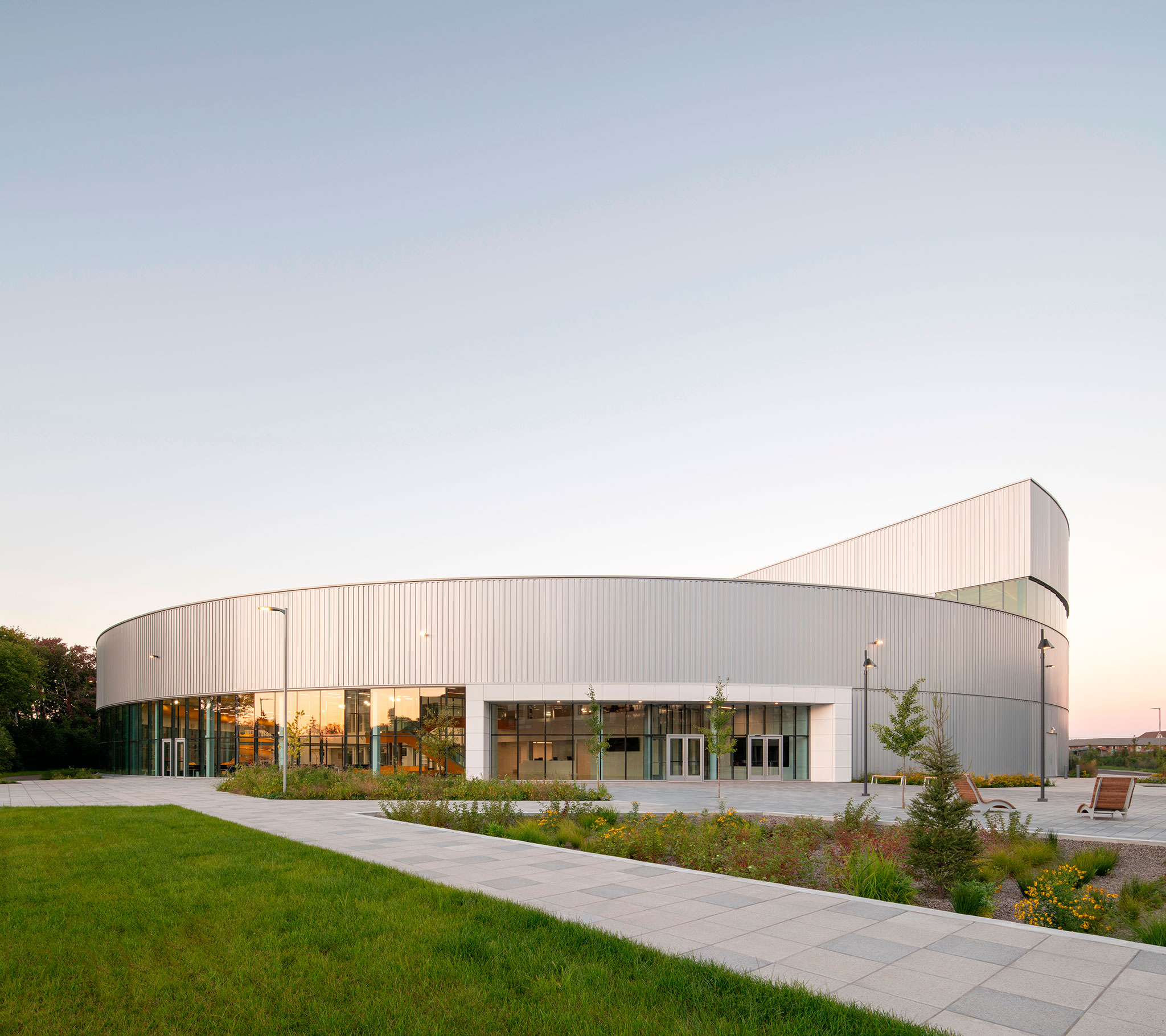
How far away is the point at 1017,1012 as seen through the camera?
5.97m

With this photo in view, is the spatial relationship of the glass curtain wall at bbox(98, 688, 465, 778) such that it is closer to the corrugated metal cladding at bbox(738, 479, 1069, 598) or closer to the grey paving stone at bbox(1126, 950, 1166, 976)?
the corrugated metal cladding at bbox(738, 479, 1069, 598)

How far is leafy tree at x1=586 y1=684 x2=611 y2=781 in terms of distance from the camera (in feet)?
122

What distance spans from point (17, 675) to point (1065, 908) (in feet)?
189

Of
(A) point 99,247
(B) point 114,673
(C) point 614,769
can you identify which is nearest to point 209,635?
(B) point 114,673

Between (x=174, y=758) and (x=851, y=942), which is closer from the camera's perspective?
(x=851, y=942)

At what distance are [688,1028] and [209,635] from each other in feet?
146

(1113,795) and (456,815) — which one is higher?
(456,815)

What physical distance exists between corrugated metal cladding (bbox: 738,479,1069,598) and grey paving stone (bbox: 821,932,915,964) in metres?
44.1

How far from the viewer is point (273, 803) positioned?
24.4 m

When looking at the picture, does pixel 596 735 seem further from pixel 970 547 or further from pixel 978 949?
pixel 978 949

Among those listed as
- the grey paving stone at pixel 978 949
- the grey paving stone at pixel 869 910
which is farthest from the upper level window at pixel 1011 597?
the grey paving stone at pixel 978 949

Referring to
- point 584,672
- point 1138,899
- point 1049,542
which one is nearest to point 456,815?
point 1138,899

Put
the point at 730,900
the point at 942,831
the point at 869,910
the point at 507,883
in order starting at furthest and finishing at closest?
the point at 942,831, the point at 507,883, the point at 730,900, the point at 869,910

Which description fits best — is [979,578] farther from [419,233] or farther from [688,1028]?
[688,1028]
